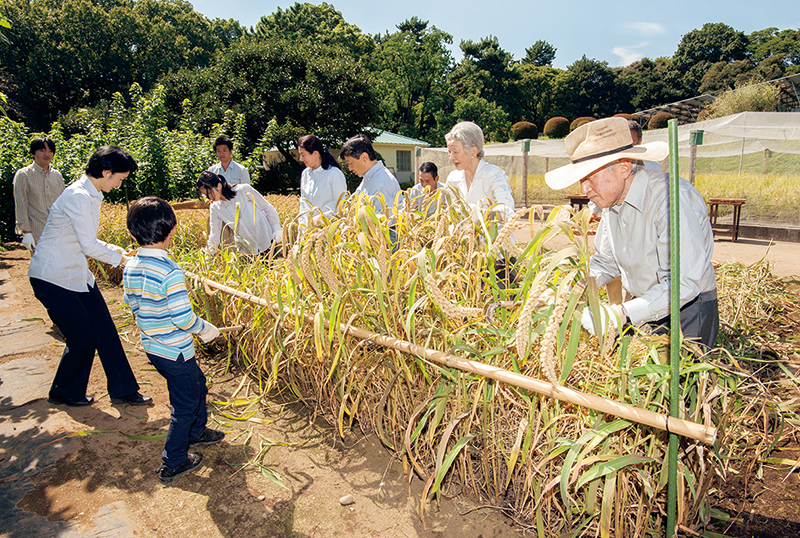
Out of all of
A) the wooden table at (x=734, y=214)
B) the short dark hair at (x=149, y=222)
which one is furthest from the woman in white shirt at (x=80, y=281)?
the wooden table at (x=734, y=214)

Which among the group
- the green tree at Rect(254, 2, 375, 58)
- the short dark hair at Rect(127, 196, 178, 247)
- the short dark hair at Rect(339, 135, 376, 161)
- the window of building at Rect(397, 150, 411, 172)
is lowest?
the short dark hair at Rect(127, 196, 178, 247)

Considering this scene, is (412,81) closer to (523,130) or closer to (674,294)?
(523,130)

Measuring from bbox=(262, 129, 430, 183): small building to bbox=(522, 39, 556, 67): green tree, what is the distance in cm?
3639

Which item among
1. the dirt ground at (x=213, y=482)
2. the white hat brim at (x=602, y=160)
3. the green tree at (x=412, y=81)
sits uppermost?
the green tree at (x=412, y=81)

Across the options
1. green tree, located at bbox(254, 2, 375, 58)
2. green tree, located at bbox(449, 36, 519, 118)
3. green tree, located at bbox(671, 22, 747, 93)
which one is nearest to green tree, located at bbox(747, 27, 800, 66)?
green tree, located at bbox(671, 22, 747, 93)

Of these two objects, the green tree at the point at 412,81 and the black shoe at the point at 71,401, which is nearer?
the black shoe at the point at 71,401

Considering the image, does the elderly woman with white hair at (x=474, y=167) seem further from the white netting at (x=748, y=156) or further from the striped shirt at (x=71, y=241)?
the white netting at (x=748, y=156)

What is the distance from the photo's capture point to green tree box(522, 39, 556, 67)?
5338 centimetres

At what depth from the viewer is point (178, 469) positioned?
6.96ft

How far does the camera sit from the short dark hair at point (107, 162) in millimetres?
2582

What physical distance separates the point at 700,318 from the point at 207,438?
7.71 ft

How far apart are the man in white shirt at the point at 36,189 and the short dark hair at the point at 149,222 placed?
11.7 ft

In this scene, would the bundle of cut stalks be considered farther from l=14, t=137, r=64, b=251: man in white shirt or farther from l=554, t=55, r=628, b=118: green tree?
l=554, t=55, r=628, b=118: green tree

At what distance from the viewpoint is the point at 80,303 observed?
2.69 m
